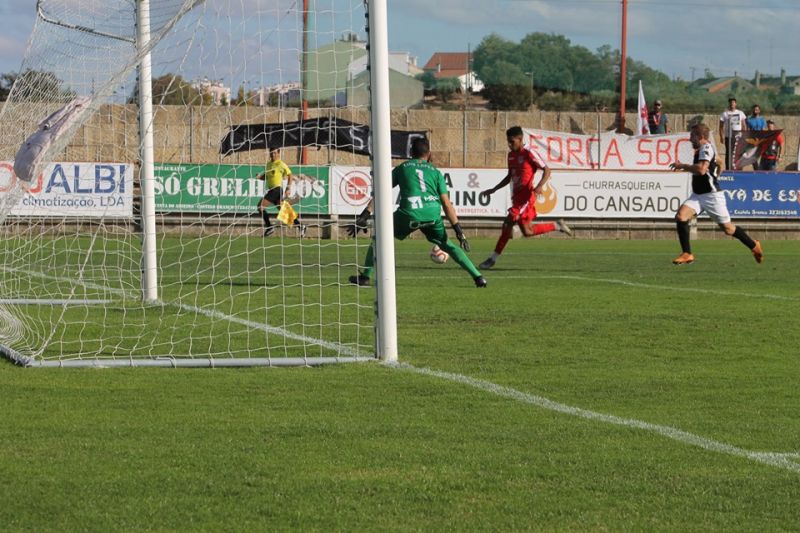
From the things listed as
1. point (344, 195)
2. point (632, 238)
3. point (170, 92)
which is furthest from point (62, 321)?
point (632, 238)

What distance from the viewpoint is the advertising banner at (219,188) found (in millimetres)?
15438

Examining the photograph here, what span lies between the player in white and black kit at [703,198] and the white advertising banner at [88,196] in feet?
28.2

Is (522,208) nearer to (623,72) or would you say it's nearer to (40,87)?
(40,87)

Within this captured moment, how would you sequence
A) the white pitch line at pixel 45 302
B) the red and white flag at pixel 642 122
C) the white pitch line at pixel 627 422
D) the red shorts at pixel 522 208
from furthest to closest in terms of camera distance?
the red and white flag at pixel 642 122
the red shorts at pixel 522 208
the white pitch line at pixel 45 302
the white pitch line at pixel 627 422

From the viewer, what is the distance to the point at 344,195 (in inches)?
1144

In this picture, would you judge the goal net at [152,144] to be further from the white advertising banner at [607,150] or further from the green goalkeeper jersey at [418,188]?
the white advertising banner at [607,150]

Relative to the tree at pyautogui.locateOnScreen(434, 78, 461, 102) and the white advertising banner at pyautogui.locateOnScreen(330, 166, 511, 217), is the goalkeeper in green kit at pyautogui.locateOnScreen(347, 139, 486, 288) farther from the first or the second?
the tree at pyautogui.locateOnScreen(434, 78, 461, 102)

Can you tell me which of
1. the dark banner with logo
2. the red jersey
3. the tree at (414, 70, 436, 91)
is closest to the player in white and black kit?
the red jersey

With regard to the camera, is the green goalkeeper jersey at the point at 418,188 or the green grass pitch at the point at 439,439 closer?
the green grass pitch at the point at 439,439

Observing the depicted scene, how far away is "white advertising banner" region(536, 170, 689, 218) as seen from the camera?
32.5m

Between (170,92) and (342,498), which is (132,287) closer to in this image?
(170,92)

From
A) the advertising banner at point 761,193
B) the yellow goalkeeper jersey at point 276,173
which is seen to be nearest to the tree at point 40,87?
the yellow goalkeeper jersey at point 276,173

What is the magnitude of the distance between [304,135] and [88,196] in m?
4.88

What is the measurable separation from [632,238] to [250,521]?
95.2ft
